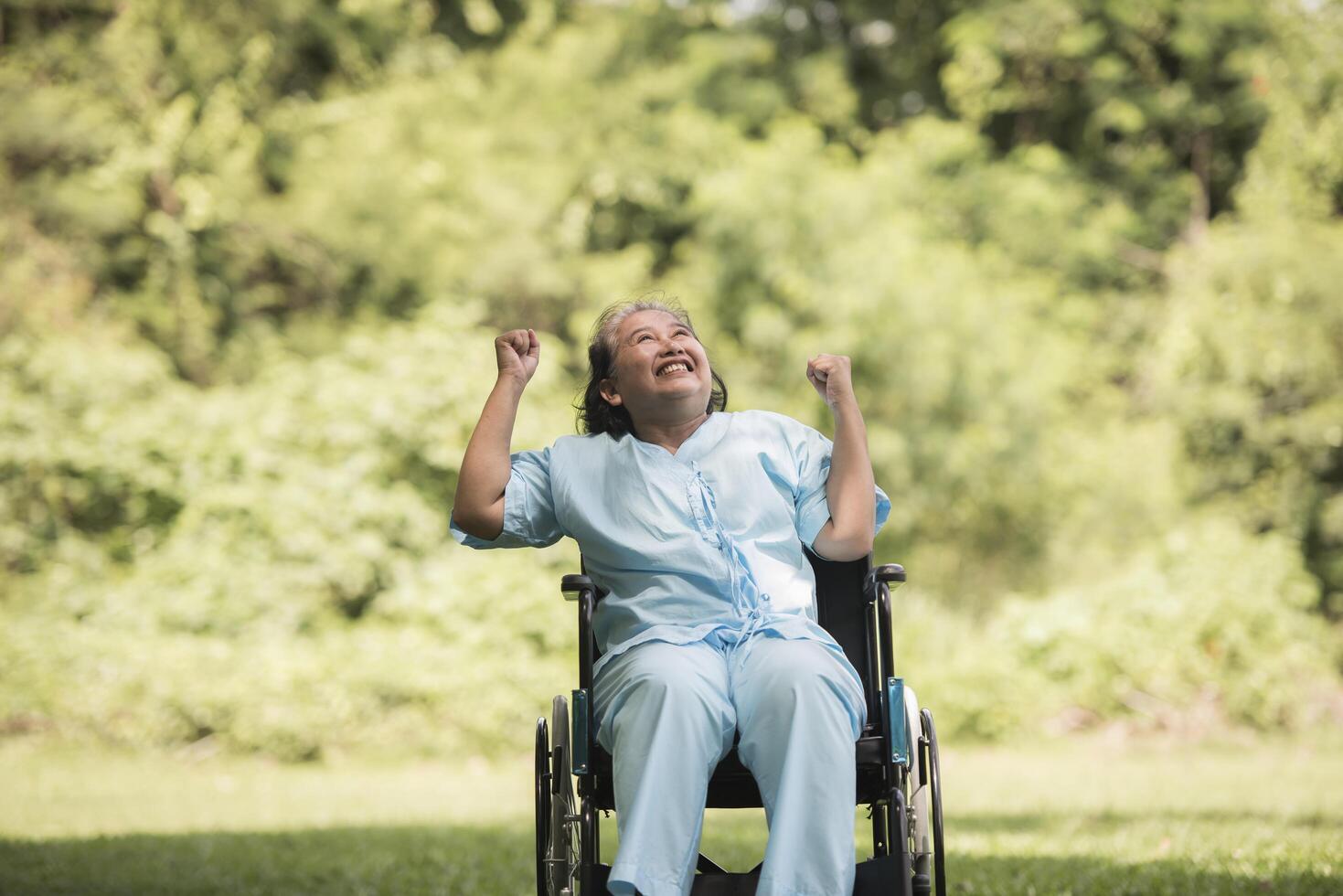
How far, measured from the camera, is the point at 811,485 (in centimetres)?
265

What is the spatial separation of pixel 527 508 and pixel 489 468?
0.42 ft

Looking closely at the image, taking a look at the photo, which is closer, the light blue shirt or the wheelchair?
the wheelchair

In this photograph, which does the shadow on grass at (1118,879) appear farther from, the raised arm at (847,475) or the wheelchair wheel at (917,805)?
the raised arm at (847,475)

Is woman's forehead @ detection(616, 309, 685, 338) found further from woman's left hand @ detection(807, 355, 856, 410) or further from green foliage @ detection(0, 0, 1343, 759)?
green foliage @ detection(0, 0, 1343, 759)

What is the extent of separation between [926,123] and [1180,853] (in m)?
8.32

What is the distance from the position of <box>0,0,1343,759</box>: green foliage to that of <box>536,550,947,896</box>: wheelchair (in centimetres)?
470

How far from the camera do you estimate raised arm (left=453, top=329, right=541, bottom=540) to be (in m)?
2.45

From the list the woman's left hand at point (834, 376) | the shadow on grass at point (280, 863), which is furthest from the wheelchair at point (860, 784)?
the shadow on grass at point (280, 863)

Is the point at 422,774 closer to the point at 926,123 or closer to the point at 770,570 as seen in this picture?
the point at 770,570

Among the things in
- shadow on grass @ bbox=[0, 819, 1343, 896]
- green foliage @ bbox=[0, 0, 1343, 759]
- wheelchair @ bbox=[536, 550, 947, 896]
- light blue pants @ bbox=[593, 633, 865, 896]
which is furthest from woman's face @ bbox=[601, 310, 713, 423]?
green foliage @ bbox=[0, 0, 1343, 759]

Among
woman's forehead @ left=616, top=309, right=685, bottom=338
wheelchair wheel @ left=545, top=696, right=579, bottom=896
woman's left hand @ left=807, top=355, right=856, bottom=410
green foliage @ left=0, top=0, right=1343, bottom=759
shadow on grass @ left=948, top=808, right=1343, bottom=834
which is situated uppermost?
green foliage @ left=0, top=0, right=1343, bottom=759

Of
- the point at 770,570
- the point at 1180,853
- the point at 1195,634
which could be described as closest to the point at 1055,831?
the point at 1180,853

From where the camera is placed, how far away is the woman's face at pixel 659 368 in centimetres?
258

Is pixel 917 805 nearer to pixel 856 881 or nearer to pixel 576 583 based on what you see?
pixel 856 881
